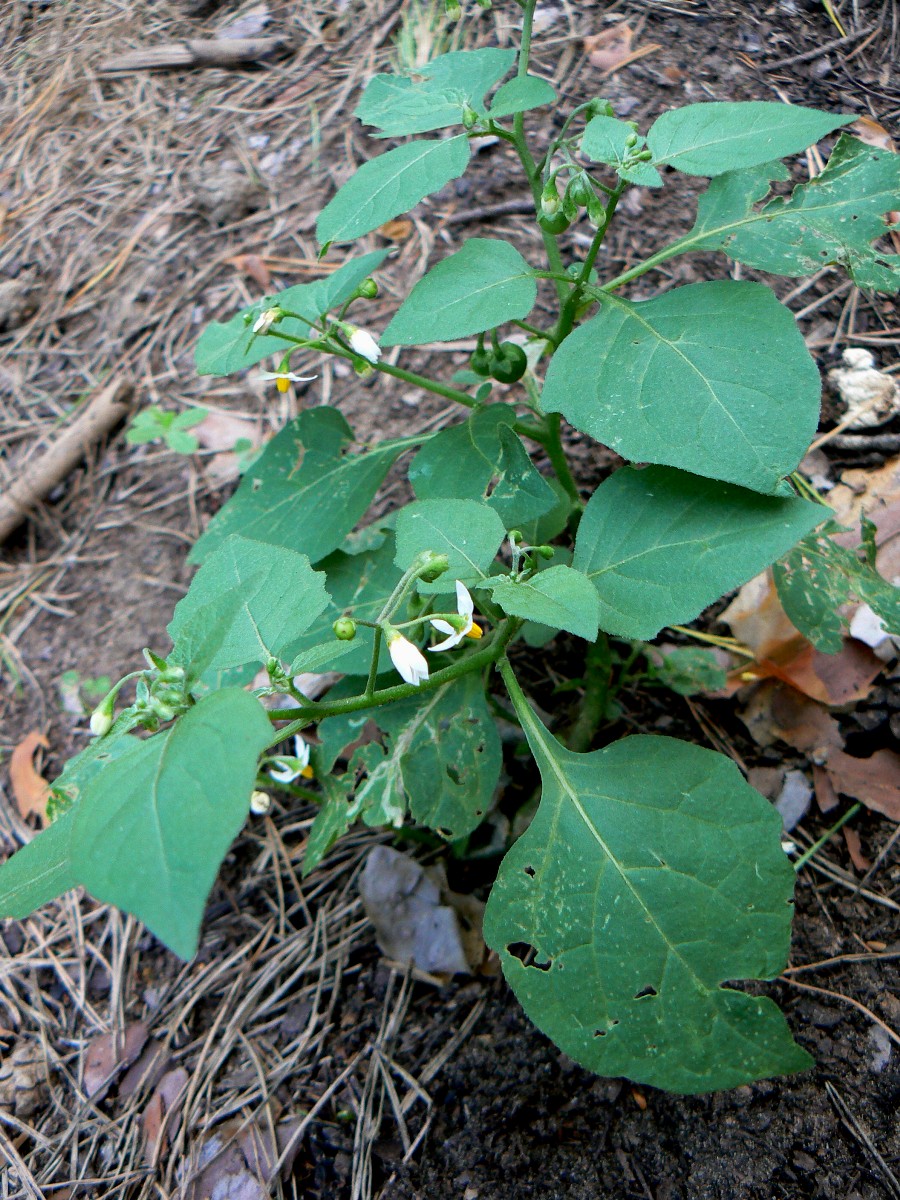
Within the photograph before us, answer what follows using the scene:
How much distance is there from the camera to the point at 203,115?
398 cm

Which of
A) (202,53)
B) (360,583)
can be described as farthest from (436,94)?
(202,53)

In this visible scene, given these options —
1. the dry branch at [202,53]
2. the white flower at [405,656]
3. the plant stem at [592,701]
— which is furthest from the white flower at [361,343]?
the dry branch at [202,53]

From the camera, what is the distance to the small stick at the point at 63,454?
321 centimetres

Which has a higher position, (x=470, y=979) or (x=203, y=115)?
(x=203, y=115)

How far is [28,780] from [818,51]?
382 centimetres

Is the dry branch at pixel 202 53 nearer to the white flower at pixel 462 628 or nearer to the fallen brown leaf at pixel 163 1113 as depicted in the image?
the white flower at pixel 462 628

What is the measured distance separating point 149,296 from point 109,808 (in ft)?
10.2

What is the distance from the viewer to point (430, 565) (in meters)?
1.33

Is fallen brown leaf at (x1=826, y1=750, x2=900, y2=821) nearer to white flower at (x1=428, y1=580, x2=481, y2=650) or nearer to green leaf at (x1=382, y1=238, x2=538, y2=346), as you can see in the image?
white flower at (x1=428, y1=580, x2=481, y2=650)

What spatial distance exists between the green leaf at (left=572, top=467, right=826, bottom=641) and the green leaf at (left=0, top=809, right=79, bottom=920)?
1.02 meters

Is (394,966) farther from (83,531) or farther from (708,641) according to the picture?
(83,531)

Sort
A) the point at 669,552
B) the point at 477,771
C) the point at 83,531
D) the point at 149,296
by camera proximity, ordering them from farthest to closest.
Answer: the point at 149,296 < the point at 83,531 < the point at 477,771 < the point at 669,552

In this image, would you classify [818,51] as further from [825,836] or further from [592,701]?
[825,836]

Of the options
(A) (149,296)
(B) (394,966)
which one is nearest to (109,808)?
(B) (394,966)
